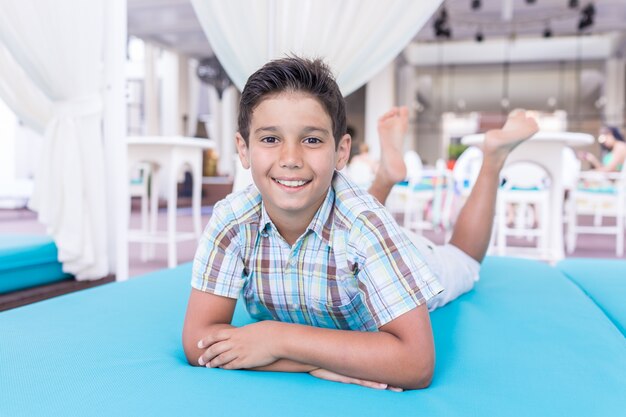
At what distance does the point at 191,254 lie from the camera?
4156 millimetres

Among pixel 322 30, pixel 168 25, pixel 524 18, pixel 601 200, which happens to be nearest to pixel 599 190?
pixel 601 200

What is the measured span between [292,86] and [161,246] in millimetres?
3935

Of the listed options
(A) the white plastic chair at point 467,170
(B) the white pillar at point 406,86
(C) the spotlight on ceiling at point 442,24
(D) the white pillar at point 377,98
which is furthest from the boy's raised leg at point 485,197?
(B) the white pillar at point 406,86

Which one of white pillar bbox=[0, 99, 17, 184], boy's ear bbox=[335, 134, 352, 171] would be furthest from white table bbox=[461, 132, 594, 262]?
white pillar bbox=[0, 99, 17, 184]

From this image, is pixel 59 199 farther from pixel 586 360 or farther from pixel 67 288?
pixel 586 360

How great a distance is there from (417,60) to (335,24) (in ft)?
32.3

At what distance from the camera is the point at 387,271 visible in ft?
2.92

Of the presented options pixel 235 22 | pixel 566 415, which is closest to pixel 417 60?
pixel 235 22

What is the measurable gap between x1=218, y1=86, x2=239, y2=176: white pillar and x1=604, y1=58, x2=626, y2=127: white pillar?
716 cm

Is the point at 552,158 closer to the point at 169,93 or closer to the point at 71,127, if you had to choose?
the point at 71,127

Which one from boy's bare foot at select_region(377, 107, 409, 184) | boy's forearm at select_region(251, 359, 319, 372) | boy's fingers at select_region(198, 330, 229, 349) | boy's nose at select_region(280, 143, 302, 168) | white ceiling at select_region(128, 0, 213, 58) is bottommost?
boy's forearm at select_region(251, 359, 319, 372)

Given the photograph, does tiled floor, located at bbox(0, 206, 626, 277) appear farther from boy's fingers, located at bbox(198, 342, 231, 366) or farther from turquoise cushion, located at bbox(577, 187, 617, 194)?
boy's fingers, located at bbox(198, 342, 231, 366)

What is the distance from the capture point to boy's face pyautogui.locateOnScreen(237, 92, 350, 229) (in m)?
0.92

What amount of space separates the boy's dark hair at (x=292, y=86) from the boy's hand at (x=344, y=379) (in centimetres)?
40
